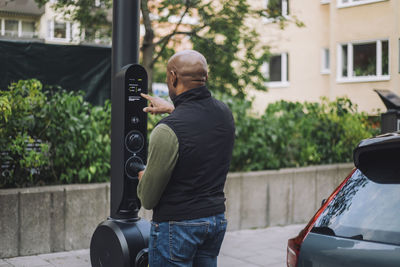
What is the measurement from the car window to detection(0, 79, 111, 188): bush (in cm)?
409

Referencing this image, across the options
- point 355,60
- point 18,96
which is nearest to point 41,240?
point 18,96

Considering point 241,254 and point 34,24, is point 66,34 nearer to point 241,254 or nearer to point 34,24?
point 34,24

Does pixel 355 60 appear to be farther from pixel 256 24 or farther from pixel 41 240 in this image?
pixel 41 240

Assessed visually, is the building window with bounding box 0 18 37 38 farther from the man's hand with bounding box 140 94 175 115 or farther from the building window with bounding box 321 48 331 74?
the building window with bounding box 321 48 331 74

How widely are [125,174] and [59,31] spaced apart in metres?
5.41

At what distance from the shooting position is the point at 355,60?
21.3 m

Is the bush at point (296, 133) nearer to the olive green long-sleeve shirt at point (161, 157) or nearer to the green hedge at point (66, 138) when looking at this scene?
the green hedge at point (66, 138)

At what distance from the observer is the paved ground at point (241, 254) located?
589cm

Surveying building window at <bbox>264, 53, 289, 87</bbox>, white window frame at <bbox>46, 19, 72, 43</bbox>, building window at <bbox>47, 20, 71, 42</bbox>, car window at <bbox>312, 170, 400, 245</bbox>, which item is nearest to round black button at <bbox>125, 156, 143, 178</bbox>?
car window at <bbox>312, 170, 400, 245</bbox>

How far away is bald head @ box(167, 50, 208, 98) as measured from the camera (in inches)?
119

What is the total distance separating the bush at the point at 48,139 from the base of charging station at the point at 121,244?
2367 millimetres

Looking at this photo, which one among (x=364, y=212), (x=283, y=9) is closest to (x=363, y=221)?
(x=364, y=212)

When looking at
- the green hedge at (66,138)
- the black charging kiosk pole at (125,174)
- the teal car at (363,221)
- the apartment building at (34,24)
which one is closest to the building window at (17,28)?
the apartment building at (34,24)

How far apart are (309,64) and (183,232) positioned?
71.6 ft
